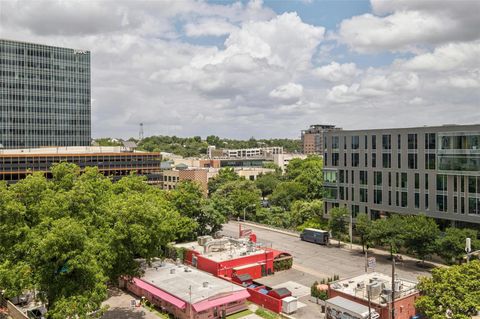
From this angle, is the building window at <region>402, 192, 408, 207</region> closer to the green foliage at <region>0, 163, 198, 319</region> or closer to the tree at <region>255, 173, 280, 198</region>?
the green foliage at <region>0, 163, 198, 319</region>

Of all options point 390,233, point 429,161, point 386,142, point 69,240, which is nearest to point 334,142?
point 386,142

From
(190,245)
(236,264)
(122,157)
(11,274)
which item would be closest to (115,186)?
(190,245)

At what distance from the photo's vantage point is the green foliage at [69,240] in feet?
82.9

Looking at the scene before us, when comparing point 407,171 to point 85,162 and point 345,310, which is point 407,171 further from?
point 85,162

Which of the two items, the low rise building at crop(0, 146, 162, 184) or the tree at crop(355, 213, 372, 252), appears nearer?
→ the tree at crop(355, 213, 372, 252)

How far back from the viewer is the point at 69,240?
2509 centimetres

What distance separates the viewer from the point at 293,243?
199ft

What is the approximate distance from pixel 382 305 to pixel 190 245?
1019 inches

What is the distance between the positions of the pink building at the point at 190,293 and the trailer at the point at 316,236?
23775mm

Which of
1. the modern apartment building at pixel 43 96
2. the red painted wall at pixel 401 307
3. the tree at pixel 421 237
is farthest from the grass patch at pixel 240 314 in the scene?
the modern apartment building at pixel 43 96

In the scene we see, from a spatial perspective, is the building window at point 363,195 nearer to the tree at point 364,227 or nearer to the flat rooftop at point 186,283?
the tree at point 364,227

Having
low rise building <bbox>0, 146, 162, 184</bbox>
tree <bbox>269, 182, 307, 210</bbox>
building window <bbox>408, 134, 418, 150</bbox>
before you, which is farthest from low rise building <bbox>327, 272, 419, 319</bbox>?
tree <bbox>269, 182, 307, 210</bbox>

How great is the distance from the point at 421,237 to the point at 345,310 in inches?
753

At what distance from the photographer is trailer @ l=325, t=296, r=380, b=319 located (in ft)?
103
